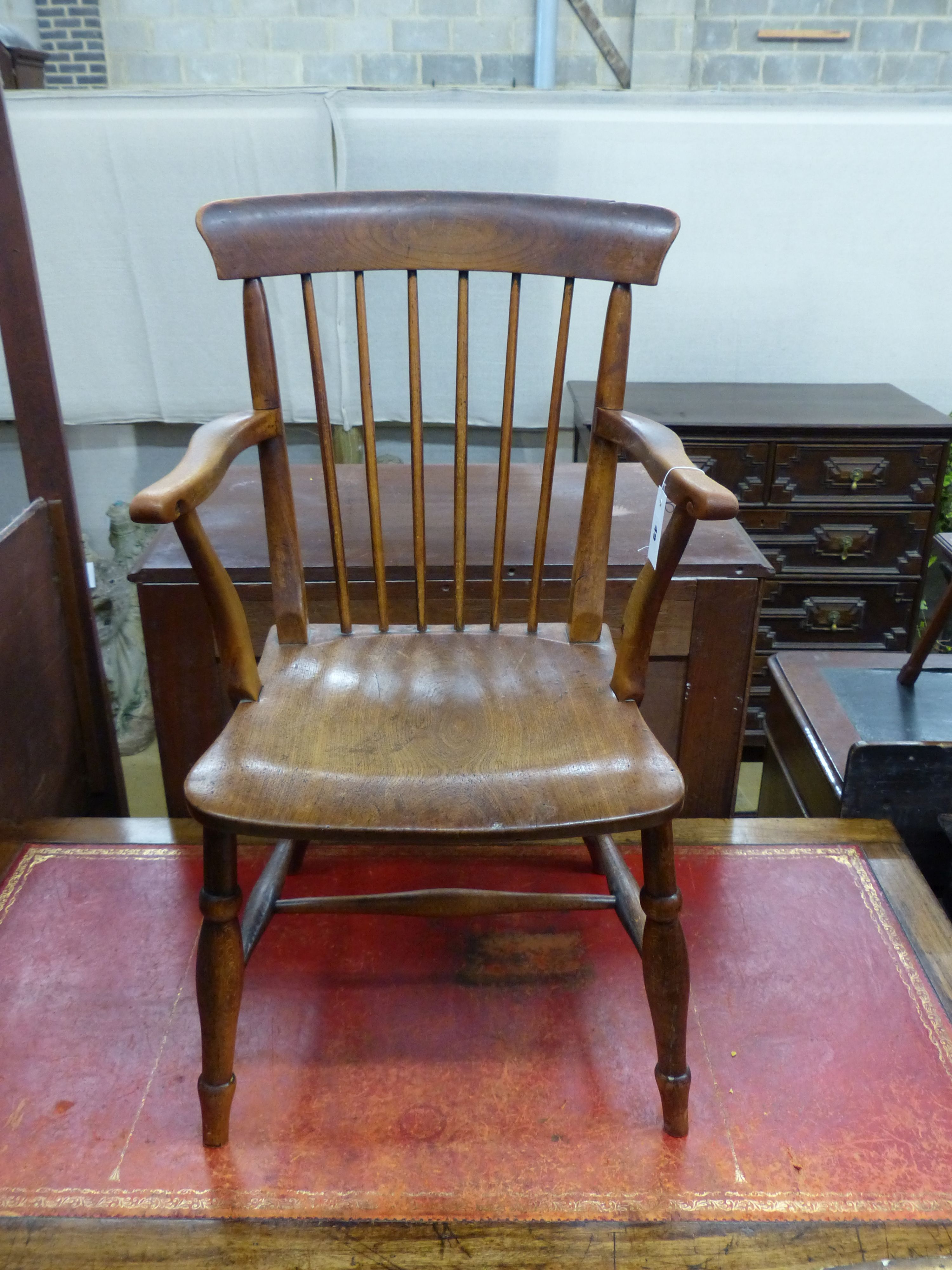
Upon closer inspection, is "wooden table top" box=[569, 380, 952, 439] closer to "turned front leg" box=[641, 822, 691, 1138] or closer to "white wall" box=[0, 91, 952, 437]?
"white wall" box=[0, 91, 952, 437]

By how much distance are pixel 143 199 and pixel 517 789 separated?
8.09 ft

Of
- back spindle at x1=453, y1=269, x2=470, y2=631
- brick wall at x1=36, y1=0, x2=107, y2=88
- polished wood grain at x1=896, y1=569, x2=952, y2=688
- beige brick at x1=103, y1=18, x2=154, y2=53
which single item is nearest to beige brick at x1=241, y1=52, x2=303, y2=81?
beige brick at x1=103, y1=18, x2=154, y2=53

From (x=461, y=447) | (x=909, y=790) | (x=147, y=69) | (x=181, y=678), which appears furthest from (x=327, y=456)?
(x=147, y=69)

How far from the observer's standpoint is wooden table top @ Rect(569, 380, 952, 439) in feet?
8.40

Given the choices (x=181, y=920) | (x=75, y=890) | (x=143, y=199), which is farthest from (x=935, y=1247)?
(x=143, y=199)

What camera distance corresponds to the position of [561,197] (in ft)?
3.87

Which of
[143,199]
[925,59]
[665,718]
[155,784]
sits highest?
[925,59]

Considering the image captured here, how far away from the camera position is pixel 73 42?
13.5 feet

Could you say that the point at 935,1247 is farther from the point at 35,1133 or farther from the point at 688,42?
the point at 688,42

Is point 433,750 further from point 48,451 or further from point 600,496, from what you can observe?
point 48,451

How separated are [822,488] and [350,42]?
9.44ft

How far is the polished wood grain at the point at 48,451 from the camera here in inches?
58.3

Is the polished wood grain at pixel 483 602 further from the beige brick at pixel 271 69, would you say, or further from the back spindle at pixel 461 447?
the beige brick at pixel 271 69

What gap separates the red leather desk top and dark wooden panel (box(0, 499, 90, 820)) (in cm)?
15
